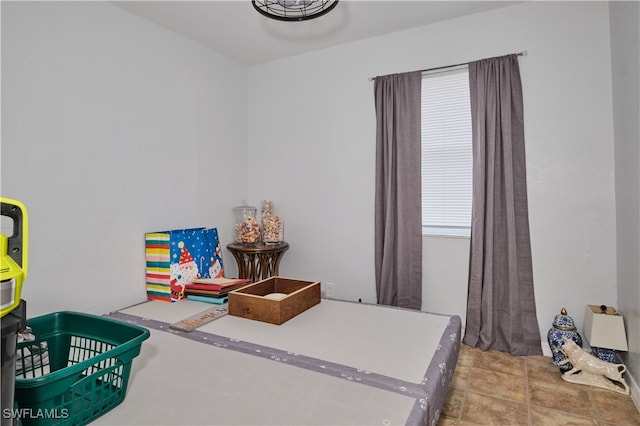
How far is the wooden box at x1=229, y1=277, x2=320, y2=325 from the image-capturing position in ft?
5.79

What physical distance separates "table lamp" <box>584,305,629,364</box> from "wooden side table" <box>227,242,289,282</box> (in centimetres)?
213

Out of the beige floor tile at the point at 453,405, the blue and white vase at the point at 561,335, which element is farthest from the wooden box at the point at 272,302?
the blue and white vase at the point at 561,335

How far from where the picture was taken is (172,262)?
92.3 inches

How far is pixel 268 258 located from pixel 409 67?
1.87 meters

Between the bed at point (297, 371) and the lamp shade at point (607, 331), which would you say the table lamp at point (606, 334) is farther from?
the bed at point (297, 371)

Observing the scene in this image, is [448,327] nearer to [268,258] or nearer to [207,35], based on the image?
[268,258]

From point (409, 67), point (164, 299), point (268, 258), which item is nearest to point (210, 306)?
point (164, 299)

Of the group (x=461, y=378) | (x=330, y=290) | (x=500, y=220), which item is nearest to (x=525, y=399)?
(x=461, y=378)

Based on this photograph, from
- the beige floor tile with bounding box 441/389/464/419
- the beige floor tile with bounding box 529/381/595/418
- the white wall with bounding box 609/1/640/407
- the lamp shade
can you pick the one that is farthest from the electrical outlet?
the white wall with bounding box 609/1/640/407

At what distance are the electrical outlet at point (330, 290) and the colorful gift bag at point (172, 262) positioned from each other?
1.04m

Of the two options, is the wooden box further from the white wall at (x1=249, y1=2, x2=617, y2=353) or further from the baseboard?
the baseboard

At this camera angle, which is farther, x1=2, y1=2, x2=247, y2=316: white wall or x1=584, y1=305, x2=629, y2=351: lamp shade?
x1=584, y1=305, x2=629, y2=351: lamp shade

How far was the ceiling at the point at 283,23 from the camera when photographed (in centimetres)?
237

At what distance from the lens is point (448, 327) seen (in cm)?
169
